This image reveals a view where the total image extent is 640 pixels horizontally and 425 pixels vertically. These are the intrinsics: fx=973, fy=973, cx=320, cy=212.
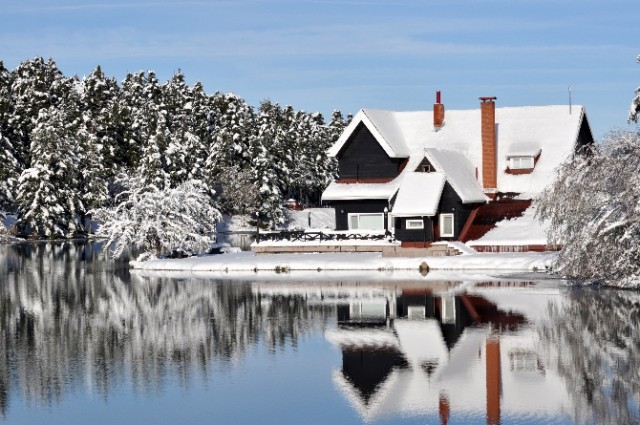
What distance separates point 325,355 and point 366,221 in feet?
115

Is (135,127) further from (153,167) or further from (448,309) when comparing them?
(448,309)

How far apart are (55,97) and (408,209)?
73.7 metres

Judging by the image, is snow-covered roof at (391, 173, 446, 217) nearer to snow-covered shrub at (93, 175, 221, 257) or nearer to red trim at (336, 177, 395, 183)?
red trim at (336, 177, 395, 183)

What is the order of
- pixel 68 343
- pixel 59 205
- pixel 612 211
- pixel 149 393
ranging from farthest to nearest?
pixel 59 205 → pixel 612 211 → pixel 68 343 → pixel 149 393

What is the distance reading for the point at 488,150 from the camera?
60.6 metres

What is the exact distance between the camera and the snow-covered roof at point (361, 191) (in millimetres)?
60844

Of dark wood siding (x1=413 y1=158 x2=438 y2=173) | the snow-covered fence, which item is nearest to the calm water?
the snow-covered fence

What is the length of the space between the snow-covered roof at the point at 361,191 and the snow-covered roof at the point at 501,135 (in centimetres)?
197

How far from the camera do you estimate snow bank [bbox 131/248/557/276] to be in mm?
48781

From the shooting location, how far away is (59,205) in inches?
3563

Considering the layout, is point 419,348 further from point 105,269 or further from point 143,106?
point 143,106


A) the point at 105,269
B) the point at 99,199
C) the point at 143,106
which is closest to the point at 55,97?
the point at 143,106

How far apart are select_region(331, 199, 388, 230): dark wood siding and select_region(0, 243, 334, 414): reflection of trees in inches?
637

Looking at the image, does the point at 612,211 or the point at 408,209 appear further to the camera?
the point at 408,209
